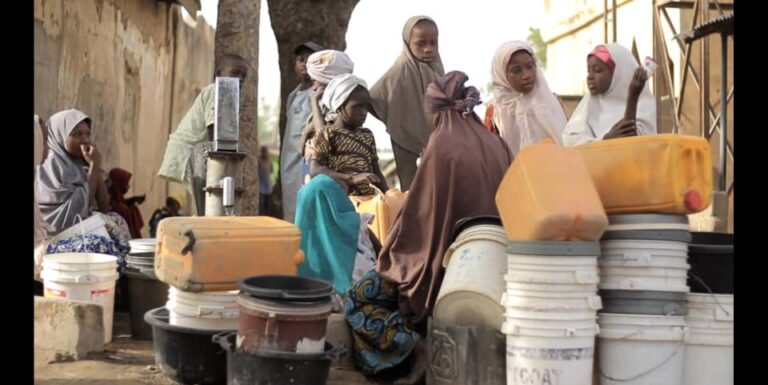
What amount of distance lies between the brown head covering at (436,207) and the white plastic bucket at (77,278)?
157 centimetres

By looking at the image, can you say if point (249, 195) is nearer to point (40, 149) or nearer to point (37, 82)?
point (37, 82)

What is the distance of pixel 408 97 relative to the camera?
7301 millimetres

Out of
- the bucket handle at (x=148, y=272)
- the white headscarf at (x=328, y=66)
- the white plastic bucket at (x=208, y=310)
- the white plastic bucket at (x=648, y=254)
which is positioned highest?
the white headscarf at (x=328, y=66)

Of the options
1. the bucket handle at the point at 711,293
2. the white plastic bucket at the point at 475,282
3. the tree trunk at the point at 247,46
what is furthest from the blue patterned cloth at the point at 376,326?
the tree trunk at the point at 247,46

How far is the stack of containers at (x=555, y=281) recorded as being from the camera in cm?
410

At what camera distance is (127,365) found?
515 centimetres

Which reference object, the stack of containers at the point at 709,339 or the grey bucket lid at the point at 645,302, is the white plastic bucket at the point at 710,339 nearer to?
the stack of containers at the point at 709,339

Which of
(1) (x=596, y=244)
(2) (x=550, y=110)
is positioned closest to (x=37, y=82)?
(2) (x=550, y=110)

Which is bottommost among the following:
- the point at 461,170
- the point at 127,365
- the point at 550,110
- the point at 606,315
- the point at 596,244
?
the point at 127,365

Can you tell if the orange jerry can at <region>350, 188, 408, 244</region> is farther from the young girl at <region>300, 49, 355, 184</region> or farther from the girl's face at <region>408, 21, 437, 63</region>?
the girl's face at <region>408, 21, 437, 63</region>

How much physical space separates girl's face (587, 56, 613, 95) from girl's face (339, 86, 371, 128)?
1.36m

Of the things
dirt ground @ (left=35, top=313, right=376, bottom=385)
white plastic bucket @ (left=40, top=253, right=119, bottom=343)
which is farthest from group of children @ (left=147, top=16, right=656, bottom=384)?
white plastic bucket @ (left=40, top=253, right=119, bottom=343)

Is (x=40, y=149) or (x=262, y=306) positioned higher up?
(x=40, y=149)
